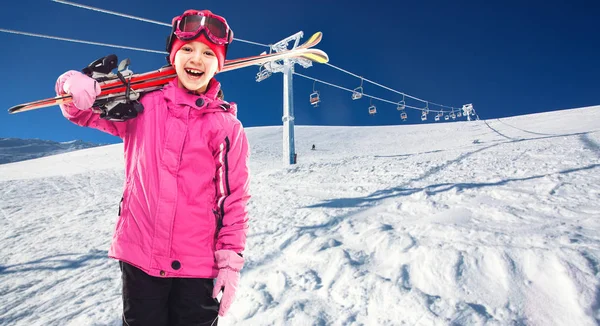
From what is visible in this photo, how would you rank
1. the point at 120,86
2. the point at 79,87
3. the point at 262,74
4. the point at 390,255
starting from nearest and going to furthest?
the point at 79,87, the point at 120,86, the point at 390,255, the point at 262,74

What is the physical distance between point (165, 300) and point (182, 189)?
0.61 metres

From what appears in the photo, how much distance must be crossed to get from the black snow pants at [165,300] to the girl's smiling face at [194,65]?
1.09 meters

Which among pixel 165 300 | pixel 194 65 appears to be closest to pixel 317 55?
pixel 194 65

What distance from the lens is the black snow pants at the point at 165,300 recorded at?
154cm

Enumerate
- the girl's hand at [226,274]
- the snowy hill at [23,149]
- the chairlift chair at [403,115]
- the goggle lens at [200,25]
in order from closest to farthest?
the girl's hand at [226,274] < the goggle lens at [200,25] < the chairlift chair at [403,115] < the snowy hill at [23,149]

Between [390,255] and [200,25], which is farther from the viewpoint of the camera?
[390,255]

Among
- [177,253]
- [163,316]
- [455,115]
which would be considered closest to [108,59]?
[177,253]

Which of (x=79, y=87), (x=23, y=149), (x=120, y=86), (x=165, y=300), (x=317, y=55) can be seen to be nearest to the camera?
(x=79, y=87)

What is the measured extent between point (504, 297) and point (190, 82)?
9.47 feet

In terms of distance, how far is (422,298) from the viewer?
100 inches

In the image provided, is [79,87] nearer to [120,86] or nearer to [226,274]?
[120,86]

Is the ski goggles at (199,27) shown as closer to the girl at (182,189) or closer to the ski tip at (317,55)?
the girl at (182,189)

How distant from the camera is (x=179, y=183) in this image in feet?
5.41

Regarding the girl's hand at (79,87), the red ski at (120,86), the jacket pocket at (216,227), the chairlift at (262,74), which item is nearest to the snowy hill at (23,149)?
the chairlift at (262,74)
